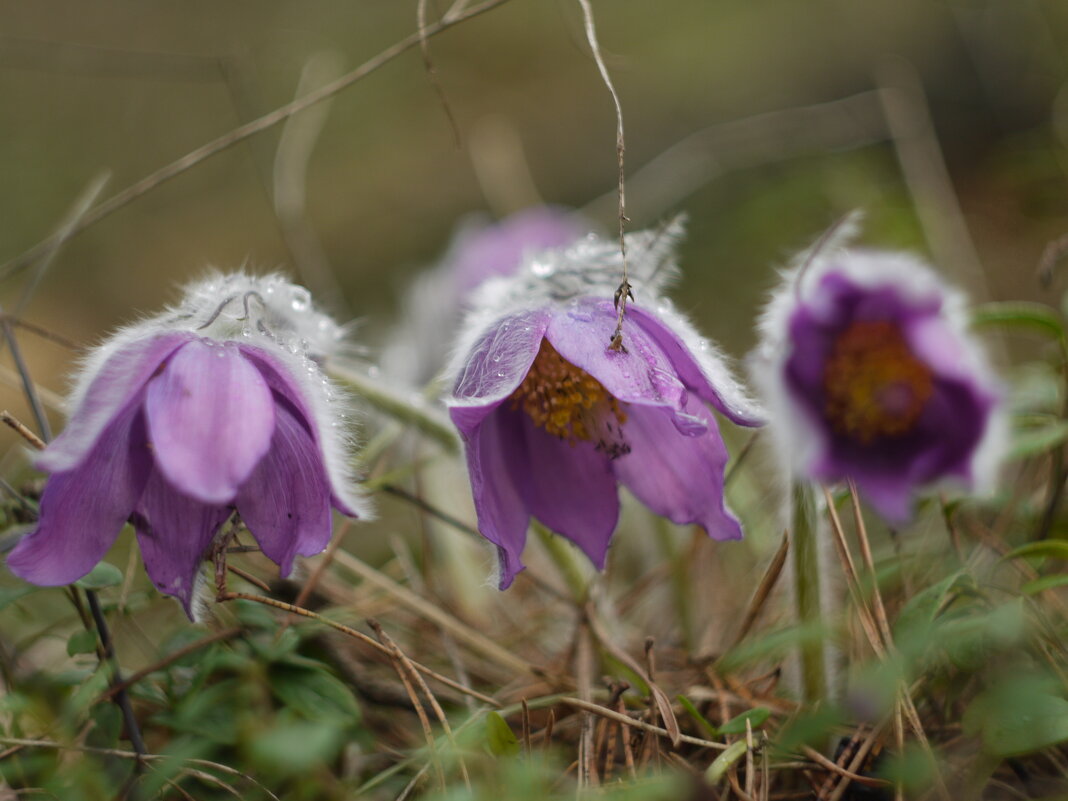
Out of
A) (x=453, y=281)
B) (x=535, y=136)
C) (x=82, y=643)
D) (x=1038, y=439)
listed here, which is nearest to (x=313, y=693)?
(x=82, y=643)

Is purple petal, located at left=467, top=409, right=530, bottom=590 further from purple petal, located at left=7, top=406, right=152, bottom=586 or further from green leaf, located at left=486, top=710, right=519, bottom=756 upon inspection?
purple petal, located at left=7, top=406, right=152, bottom=586

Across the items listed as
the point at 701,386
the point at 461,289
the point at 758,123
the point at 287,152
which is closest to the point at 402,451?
the point at 461,289

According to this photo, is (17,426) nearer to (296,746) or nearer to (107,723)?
(107,723)

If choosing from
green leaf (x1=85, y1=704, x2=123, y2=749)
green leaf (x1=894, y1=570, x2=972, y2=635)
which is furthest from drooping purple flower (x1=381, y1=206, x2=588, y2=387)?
green leaf (x1=894, y1=570, x2=972, y2=635)

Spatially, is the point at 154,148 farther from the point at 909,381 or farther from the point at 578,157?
the point at 909,381

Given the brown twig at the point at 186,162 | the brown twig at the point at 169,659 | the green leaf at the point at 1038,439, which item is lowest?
the green leaf at the point at 1038,439

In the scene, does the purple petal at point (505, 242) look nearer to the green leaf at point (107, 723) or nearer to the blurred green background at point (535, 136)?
the blurred green background at point (535, 136)

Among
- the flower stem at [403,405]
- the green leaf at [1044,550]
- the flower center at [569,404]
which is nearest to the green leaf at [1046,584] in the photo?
the green leaf at [1044,550]
